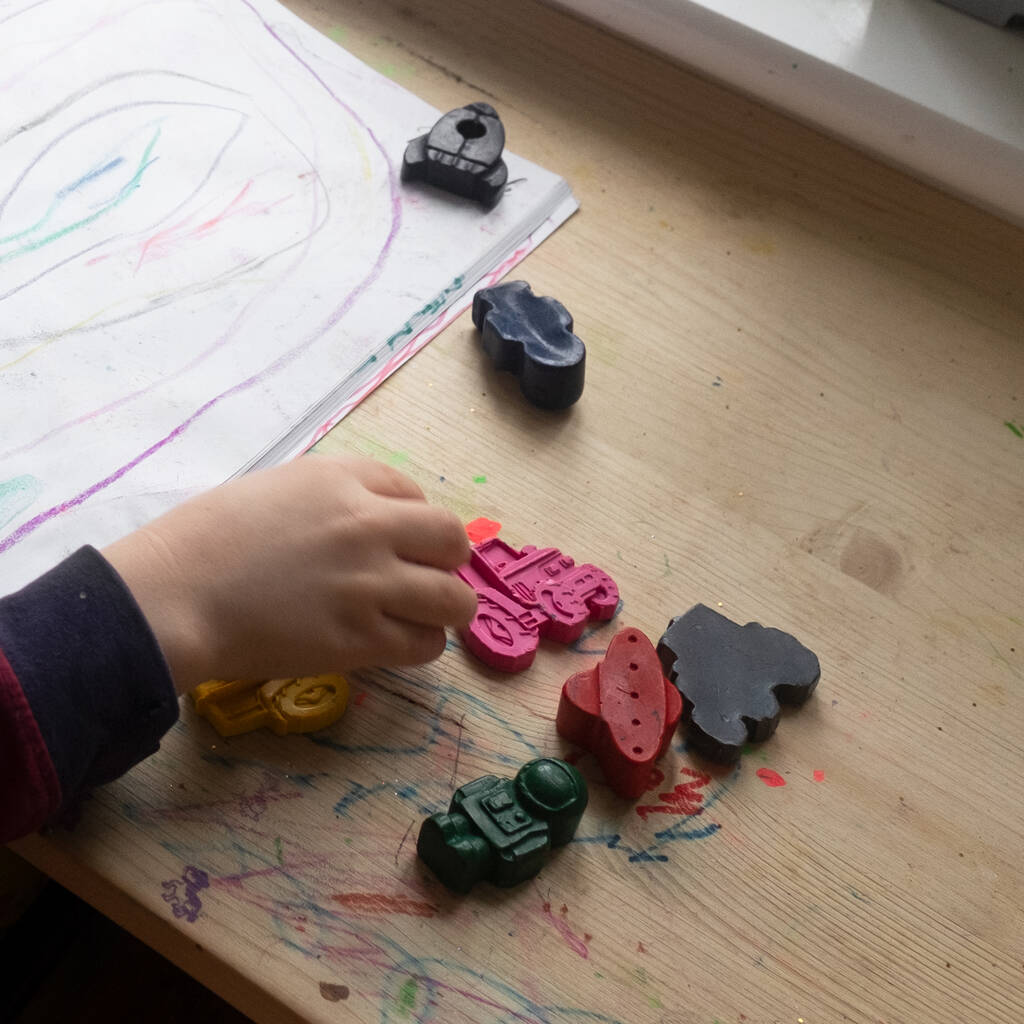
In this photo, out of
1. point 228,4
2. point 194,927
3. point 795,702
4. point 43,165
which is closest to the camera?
point 194,927

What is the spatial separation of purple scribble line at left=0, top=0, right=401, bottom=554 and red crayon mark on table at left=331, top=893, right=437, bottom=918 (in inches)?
9.4

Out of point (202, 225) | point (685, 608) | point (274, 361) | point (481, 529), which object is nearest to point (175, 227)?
point (202, 225)

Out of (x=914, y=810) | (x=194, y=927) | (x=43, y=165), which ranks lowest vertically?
(x=914, y=810)

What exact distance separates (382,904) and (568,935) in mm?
78

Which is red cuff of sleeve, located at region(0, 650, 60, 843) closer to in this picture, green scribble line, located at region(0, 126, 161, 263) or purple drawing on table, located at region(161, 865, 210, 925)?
purple drawing on table, located at region(161, 865, 210, 925)

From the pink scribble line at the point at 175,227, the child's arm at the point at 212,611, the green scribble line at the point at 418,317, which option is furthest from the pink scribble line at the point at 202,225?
the child's arm at the point at 212,611

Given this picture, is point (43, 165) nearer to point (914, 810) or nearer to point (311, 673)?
point (311, 673)

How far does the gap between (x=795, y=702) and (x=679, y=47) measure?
56cm

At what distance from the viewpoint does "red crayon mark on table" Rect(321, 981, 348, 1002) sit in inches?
17.6

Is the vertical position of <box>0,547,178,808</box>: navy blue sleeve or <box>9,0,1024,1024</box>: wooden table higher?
<box>0,547,178,808</box>: navy blue sleeve

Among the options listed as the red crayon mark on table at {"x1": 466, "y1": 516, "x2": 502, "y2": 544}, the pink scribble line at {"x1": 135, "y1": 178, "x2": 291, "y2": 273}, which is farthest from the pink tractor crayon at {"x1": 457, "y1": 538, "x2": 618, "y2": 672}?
the pink scribble line at {"x1": 135, "y1": 178, "x2": 291, "y2": 273}

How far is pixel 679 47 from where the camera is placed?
894 millimetres

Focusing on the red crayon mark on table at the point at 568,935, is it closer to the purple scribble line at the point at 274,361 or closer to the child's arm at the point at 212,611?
the child's arm at the point at 212,611

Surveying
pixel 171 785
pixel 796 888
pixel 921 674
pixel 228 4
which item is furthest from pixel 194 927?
pixel 228 4
